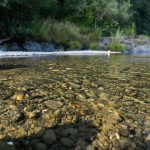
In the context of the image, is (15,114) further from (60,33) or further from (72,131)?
(60,33)

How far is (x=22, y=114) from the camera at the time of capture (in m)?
3.96

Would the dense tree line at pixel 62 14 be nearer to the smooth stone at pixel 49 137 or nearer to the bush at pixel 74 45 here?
the bush at pixel 74 45

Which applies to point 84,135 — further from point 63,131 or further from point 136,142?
point 136,142

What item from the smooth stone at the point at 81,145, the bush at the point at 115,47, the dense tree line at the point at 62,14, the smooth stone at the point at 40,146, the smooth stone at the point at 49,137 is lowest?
the bush at the point at 115,47

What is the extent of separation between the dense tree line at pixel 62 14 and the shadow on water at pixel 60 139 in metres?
10.8

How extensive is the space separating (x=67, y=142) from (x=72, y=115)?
2.08 ft

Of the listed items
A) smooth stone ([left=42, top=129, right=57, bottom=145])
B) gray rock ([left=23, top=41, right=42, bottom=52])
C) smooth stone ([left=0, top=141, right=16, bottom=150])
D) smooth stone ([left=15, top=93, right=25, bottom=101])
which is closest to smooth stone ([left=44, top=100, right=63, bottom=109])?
smooth stone ([left=15, top=93, right=25, bottom=101])

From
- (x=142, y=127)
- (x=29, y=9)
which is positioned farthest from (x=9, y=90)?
(x=29, y=9)

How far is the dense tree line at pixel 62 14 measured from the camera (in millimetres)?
14695

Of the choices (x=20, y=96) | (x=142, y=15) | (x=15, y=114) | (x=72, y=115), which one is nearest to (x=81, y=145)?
(x=72, y=115)

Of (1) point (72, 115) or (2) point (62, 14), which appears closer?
(1) point (72, 115)

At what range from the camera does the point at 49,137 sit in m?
3.47

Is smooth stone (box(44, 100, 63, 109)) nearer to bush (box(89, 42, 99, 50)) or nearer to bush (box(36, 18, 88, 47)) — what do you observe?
bush (box(36, 18, 88, 47))

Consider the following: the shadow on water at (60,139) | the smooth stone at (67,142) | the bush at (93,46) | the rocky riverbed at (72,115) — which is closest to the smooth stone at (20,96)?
the rocky riverbed at (72,115)
